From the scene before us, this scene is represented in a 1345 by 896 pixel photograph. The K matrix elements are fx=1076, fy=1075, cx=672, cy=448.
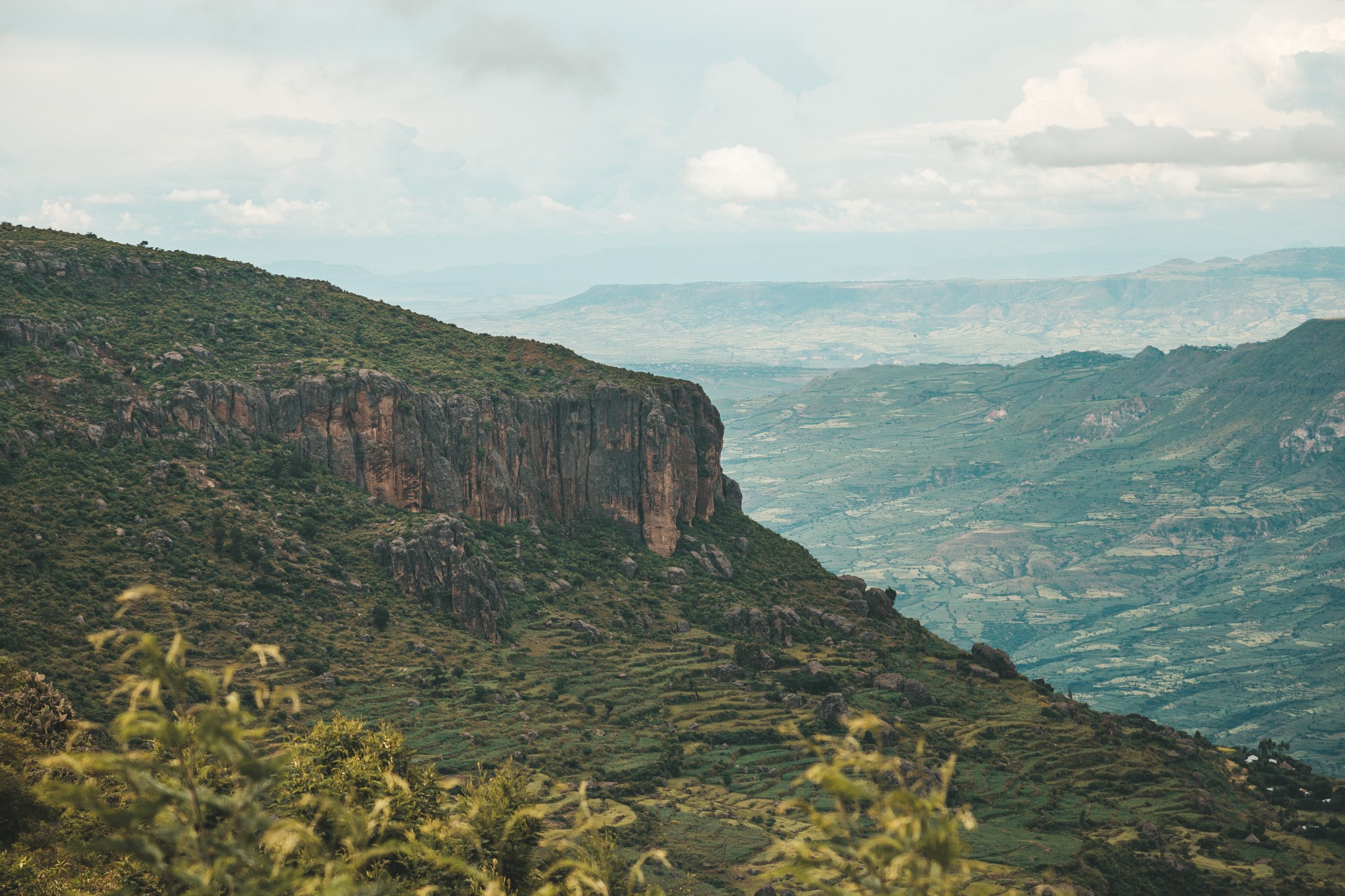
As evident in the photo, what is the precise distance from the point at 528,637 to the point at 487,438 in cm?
2677

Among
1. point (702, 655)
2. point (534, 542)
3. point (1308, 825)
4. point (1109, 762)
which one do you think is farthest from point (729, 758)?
point (1308, 825)

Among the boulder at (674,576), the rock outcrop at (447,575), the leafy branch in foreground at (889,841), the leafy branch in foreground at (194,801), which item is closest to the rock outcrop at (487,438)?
the boulder at (674,576)

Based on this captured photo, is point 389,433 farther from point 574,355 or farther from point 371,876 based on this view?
point 371,876

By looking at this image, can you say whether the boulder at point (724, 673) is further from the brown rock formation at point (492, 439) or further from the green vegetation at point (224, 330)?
the green vegetation at point (224, 330)

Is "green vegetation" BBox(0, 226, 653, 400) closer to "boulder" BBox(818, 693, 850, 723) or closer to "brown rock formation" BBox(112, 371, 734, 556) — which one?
"brown rock formation" BBox(112, 371, 734, 556)

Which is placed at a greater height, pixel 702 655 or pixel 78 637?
pixel 78 637

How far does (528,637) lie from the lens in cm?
12581

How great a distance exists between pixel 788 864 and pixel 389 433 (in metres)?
116

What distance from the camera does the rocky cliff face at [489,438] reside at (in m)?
123

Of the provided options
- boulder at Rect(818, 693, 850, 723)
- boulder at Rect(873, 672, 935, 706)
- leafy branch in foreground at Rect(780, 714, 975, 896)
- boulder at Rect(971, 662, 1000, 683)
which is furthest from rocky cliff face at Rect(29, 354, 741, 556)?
leafy branch in foreground at Rect(780, 714, 975, 896)

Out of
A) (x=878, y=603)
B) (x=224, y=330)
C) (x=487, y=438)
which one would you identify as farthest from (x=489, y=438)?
(x=878, y=603)

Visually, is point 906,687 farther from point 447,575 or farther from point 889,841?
point 889,841

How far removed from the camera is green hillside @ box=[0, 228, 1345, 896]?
319ft

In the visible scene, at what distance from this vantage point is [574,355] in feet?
564
